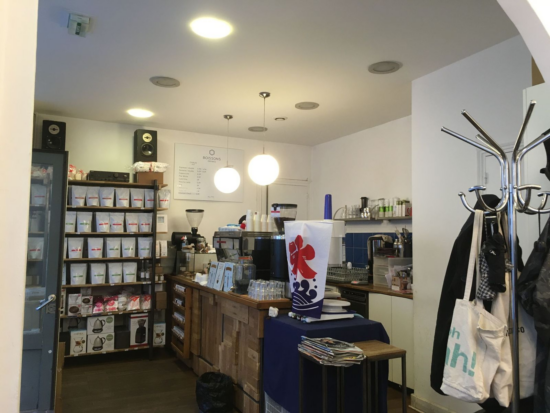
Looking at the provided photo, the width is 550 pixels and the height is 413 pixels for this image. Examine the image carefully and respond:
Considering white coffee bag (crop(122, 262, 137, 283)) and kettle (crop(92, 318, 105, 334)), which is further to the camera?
white coffee bag (crop(122, 262, 137, 283))

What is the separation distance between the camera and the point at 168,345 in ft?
18.5

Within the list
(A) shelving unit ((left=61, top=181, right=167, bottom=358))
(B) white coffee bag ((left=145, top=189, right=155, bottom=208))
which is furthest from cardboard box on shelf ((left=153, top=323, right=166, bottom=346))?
(B) white coffee bag ((left=145, top=189, right=155, bottom=208))

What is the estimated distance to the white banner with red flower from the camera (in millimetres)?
2678

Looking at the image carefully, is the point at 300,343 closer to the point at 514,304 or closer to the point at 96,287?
the point at 514,304

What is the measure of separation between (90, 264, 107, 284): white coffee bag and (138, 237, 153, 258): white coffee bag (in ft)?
1.53

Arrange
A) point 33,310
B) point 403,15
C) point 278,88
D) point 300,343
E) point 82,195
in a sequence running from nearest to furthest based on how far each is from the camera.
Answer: point 300,343, point 403,15, point 33,310, point 278,88, point 82,195

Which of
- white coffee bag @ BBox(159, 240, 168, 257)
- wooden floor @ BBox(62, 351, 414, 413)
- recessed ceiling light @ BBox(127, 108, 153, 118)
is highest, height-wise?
recessed ceiling light @ BBox(127, 108, 153, 118)

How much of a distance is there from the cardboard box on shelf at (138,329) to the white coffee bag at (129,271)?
0.44 meters

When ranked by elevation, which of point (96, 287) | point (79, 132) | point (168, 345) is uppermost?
point (79, 132)

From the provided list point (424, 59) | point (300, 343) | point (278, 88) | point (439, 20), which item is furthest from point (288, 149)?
point (300, 343)

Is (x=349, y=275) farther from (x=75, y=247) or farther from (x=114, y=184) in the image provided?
(x=75, y=247)

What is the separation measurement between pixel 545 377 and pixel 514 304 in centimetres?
29

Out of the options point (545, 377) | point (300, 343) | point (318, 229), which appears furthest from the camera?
point (318, 229)

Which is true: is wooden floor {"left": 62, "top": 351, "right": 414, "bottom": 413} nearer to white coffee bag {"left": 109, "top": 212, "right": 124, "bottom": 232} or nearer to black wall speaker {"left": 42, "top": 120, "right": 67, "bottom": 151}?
white coffee bag {"left": 109, "top": 212, "right": 124, "bottom": 232}
